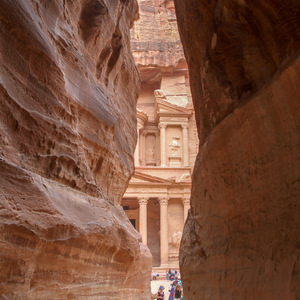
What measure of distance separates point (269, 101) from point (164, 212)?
25.8m

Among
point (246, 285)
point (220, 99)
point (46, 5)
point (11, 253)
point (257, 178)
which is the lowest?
point (246, 285)

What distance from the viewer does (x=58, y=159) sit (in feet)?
14.2

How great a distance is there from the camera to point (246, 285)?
8.98 feet

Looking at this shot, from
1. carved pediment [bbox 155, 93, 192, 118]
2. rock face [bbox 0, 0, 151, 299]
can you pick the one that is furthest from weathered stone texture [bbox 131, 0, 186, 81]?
rock face [bbox 0, 0, 151, 299]

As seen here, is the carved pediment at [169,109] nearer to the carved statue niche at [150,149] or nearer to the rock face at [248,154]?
the carved statue niche at [150,149]

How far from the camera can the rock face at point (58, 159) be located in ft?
11.4

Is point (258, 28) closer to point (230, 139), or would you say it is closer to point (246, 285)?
point (230, 139)

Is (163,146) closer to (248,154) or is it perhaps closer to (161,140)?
(161,140)

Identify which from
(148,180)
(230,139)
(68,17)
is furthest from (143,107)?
(230,139)

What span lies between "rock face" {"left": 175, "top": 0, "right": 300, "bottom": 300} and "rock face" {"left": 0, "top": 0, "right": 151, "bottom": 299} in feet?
4.86

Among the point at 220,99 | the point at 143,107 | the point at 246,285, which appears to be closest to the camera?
the point at 246,285

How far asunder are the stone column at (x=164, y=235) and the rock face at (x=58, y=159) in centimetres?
2049

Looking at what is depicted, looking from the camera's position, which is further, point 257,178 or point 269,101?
point 257,178

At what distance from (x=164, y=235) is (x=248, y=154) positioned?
25092mm
